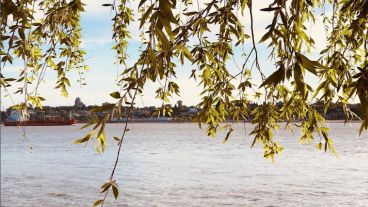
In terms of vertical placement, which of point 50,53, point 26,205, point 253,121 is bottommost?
point 26,205

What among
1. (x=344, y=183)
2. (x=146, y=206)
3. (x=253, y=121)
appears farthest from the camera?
(x=344, y=183)

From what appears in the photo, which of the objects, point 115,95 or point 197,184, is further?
point 197,184

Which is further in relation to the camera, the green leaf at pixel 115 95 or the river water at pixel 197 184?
the river water at pixel 197 184

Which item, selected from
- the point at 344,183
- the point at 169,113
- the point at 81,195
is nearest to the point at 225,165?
the point at 344,183

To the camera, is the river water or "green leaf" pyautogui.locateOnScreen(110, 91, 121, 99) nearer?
"green leaf" pyautogui.locateOnScreen(110, 91, 121, 99)

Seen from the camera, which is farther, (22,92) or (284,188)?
(284,188)

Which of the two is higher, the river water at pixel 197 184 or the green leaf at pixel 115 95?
the green leaf at pixel 115 95

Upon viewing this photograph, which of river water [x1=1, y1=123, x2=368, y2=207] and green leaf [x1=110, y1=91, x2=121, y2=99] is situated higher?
green leaf [x1=110, y1=91, x2=121, y2=99]

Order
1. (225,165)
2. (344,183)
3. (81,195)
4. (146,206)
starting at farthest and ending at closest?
(225,165) < (344,183) < (81,195) < (146,206)

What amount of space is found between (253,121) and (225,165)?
103 ft

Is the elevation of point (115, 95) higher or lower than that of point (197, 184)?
higher

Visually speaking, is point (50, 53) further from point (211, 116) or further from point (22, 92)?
point (211, 116)

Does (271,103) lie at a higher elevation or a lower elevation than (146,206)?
higher

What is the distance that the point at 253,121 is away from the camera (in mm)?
6395
